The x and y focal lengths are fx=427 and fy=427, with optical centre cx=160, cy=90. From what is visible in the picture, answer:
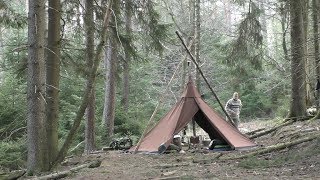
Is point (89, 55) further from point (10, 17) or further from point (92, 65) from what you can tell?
point (10, 17)

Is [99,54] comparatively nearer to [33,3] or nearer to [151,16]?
[33,3]

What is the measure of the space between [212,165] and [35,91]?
338 centimetres

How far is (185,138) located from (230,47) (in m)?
4.04

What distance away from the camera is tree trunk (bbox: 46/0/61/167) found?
27.4 ft

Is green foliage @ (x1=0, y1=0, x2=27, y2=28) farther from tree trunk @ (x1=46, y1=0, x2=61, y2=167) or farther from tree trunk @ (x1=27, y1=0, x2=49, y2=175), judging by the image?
tree trunk @ (x1=27, y1=0, x2=49, y2=175)

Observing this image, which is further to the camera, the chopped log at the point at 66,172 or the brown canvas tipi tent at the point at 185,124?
the brown canvas tipi tent at the point at 185,124

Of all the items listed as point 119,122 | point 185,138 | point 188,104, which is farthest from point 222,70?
point 188,104

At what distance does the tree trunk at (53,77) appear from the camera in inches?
328

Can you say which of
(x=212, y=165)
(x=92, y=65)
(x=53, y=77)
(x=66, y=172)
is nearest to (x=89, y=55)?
(x=92, y=65)

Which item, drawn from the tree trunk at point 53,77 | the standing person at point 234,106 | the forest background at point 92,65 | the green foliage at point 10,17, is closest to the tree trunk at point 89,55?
the forest background at point 92,65

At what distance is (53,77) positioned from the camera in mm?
8430

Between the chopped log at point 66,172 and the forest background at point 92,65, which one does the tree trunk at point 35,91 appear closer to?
the forest background at point 92,65

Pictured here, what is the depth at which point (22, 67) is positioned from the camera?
30.3 ft

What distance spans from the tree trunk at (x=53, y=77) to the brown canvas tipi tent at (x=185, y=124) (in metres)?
2.41
